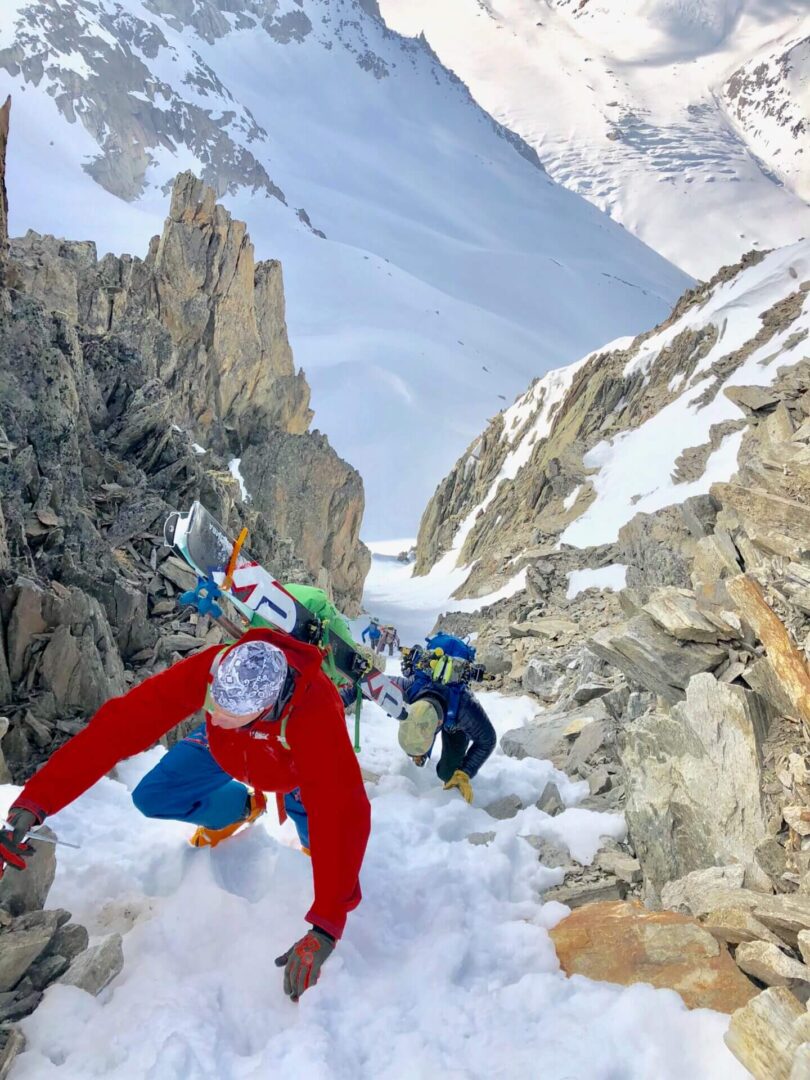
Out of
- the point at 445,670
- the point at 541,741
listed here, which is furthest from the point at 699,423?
the point at 445,670

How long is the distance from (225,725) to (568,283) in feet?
496

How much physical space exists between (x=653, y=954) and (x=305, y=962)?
166cm

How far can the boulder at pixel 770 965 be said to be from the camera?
308cm

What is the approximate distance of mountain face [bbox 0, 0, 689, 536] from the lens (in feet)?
296

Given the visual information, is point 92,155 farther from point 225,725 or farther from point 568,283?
point 225,725

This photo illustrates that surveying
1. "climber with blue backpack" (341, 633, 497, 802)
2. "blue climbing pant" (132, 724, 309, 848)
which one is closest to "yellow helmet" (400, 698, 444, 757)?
"climber with blue backpack" (341, 633, 497, 802)

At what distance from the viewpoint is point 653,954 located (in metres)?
3.52

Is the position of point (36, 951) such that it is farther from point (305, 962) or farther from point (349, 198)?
point (349, 198)

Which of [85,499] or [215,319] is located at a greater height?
[85,499]

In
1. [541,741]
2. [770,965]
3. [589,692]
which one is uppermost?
[770,965]

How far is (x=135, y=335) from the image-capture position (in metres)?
26.4

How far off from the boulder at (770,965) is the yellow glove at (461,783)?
107 inches

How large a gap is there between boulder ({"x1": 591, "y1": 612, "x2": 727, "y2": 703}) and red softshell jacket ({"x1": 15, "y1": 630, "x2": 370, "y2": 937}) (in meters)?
3.18

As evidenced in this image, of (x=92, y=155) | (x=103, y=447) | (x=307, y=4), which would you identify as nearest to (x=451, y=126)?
(x=307, y=4)
